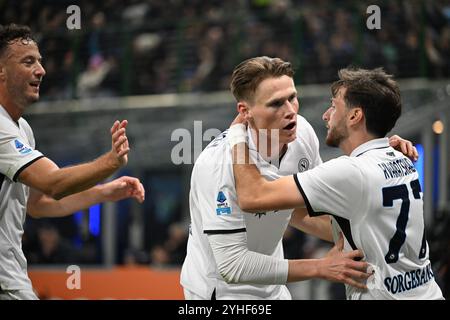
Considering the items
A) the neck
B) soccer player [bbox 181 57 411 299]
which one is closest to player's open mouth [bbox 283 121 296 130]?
soccer player [bbox 181 57 411 299]

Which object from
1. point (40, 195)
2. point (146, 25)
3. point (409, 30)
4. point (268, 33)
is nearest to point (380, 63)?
point (409, 30)

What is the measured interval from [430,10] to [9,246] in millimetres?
7518

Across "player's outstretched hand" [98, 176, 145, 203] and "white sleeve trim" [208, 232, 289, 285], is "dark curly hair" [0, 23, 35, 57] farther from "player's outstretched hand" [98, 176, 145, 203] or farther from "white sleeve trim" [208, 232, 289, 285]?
"white sleeve trim" [208, 232, 289, 285]

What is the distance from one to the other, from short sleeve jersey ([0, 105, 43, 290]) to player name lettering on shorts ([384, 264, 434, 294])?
1868 millimetres

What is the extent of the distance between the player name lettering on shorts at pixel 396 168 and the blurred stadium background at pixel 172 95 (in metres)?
5.17

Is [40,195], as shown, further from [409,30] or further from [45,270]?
[409,30]

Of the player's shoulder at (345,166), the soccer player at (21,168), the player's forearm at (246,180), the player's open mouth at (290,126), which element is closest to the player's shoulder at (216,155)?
the player's forearm at (246,180)

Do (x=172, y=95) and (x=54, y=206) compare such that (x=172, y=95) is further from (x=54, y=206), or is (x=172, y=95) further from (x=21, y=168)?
(x=21, y=168)

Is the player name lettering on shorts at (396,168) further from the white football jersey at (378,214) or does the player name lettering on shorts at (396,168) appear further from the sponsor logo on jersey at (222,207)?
the sponsor logo on jersey at (222,207)

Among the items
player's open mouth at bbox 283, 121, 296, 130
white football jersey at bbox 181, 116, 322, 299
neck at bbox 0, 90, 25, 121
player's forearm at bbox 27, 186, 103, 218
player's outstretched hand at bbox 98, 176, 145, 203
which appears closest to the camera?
white football jersey at bbox 181, 116, 322, 299

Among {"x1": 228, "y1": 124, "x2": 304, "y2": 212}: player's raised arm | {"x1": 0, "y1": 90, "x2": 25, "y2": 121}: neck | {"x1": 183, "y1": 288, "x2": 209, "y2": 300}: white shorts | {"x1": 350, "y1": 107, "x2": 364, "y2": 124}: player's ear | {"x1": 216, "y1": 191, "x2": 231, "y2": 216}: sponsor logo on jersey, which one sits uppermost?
{"x1": 0, "y1": 90, "x2": 25, "y2": 121}: neck

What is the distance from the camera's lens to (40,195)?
5117 mm

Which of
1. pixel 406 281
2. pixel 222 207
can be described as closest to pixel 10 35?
pixel 222 207

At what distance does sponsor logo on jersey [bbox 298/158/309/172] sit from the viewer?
4688 millimetres
